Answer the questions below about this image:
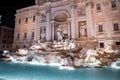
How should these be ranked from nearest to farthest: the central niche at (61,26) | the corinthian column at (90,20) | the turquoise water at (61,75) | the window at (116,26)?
the turquoise water at (61,75)
the window at (116,26)
the corinthian column at (90,20)
the central niche at (61,26)

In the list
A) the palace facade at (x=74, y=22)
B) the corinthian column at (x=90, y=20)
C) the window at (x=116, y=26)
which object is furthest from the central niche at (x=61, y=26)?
the window at (x=116, y=26)

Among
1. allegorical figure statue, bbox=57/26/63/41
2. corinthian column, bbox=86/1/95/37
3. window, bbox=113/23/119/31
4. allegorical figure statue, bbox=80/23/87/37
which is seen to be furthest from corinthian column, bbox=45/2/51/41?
window, bbox=113/23/119/31

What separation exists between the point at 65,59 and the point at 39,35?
12964 mm

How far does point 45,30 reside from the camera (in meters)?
22.0

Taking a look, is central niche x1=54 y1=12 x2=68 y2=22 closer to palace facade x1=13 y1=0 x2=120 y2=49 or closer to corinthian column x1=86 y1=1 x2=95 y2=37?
palace facade x1=13 y1=0 x2=120 y2=49

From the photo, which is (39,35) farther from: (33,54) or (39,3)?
(33,54)

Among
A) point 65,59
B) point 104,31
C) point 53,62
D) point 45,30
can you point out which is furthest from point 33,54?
point 104,31

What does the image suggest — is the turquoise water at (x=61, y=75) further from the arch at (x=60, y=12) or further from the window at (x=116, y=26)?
the arch at (x=60, y=12)

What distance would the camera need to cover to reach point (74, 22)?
755 inches

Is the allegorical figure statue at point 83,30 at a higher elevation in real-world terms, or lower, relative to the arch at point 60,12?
lower

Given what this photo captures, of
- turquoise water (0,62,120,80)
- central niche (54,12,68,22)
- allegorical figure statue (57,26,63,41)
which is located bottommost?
turquoise water (0,62,120,80)

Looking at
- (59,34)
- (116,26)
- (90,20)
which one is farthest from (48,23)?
(116,26)

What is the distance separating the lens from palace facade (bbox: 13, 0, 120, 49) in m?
16.8

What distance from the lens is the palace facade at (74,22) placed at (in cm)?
1678
